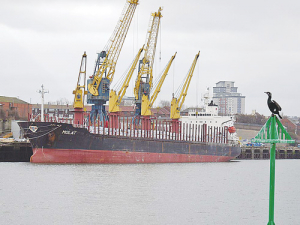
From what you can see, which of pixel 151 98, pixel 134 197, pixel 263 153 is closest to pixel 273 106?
pixel 134 197

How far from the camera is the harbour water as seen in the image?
20891 mm

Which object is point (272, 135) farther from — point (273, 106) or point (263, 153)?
point (263, 153)

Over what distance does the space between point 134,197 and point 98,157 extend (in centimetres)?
1673

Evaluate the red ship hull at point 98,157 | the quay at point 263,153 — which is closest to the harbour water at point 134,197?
the red ship hull at point 98,157

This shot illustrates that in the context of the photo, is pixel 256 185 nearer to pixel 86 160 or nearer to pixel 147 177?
pixel 147 177

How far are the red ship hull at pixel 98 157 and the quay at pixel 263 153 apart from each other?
2603 cm

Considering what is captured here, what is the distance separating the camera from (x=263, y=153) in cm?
7812

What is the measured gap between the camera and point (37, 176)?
3138 centimetres

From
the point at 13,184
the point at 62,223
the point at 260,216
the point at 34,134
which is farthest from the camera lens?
the point at 34,134

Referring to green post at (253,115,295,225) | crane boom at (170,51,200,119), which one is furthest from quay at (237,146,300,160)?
green post at (253,115,295,225)

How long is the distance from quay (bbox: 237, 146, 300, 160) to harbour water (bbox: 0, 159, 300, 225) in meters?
38.1

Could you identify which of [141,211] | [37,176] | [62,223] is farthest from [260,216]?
[37,176]

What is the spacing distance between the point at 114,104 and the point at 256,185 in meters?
20.9

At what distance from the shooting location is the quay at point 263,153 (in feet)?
245
